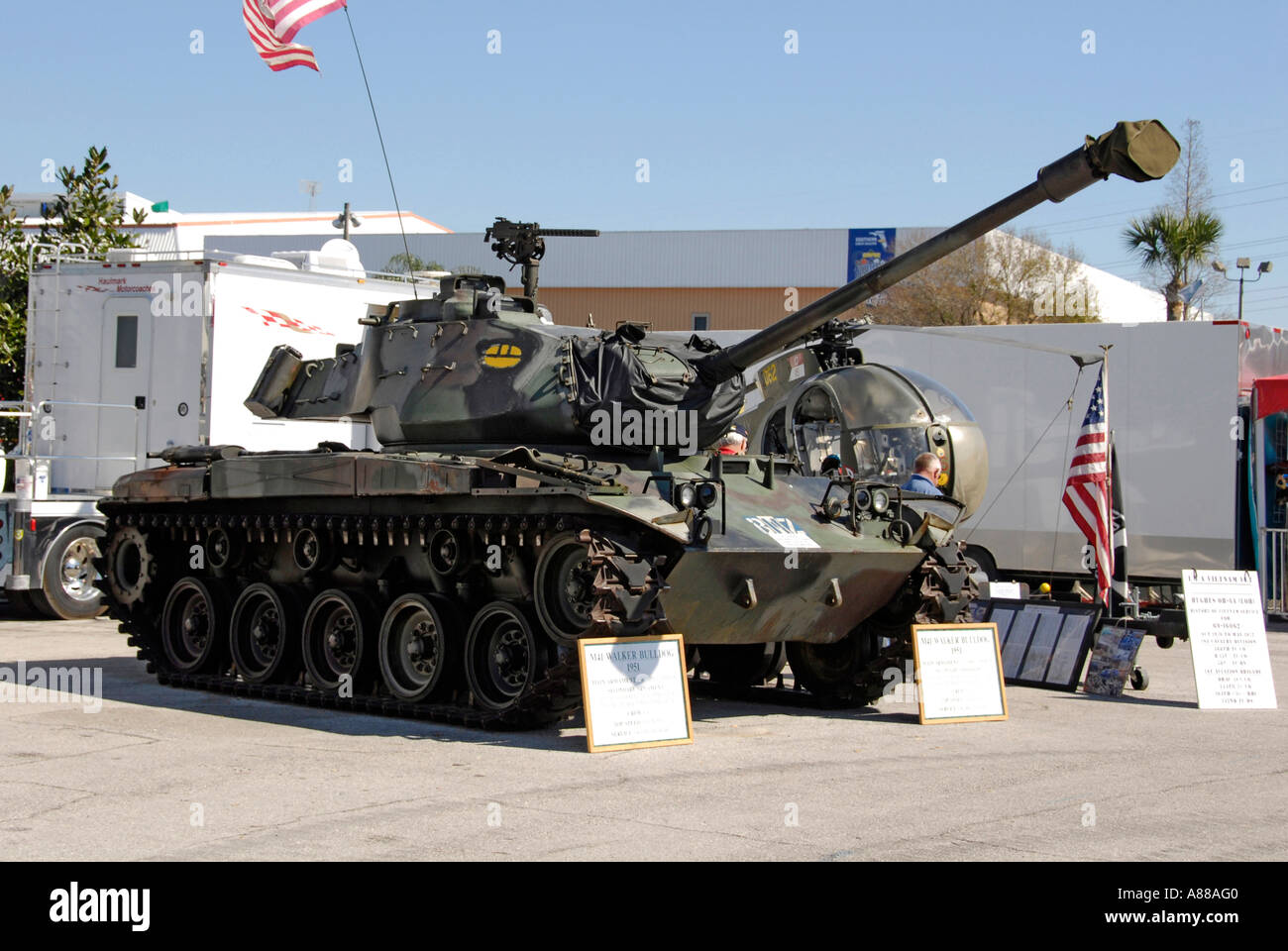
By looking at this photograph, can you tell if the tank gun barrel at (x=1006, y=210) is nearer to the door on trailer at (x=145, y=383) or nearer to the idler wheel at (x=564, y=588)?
the idler wheel at (x=564, y=588)

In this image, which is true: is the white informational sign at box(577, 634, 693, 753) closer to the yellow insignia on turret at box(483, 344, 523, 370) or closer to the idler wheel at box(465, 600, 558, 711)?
the idler wheel at box(465, 600, 558, 711)

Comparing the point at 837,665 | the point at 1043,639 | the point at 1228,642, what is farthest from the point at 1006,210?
the point at 1043,639

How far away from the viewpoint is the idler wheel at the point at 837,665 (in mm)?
12914

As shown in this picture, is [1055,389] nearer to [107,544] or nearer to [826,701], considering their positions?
[826,701]

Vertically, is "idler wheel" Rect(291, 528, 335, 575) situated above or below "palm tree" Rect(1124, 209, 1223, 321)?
below

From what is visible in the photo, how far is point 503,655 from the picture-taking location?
11.6 metres

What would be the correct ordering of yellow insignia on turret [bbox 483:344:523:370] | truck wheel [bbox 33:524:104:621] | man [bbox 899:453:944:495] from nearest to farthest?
yellow insignia on turret [bbox 483:344:523:370], man [bbox 899:453:944:495], truck wheel [bbox 33:524:104:621]

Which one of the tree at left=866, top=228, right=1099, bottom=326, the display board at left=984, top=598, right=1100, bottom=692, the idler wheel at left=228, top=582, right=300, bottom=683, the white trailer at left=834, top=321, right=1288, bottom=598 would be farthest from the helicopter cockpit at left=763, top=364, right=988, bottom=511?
the tree at left=866, top=228, right=1099, bottom=326

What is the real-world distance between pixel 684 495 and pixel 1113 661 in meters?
5.40

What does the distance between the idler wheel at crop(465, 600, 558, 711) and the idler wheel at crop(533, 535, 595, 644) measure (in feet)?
0.66

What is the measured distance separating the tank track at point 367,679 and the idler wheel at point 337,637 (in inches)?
7.1

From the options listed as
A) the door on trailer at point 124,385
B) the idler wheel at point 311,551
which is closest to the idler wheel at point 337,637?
the idler wheel at point 311,551

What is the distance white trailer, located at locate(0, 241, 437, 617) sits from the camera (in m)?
19.3
